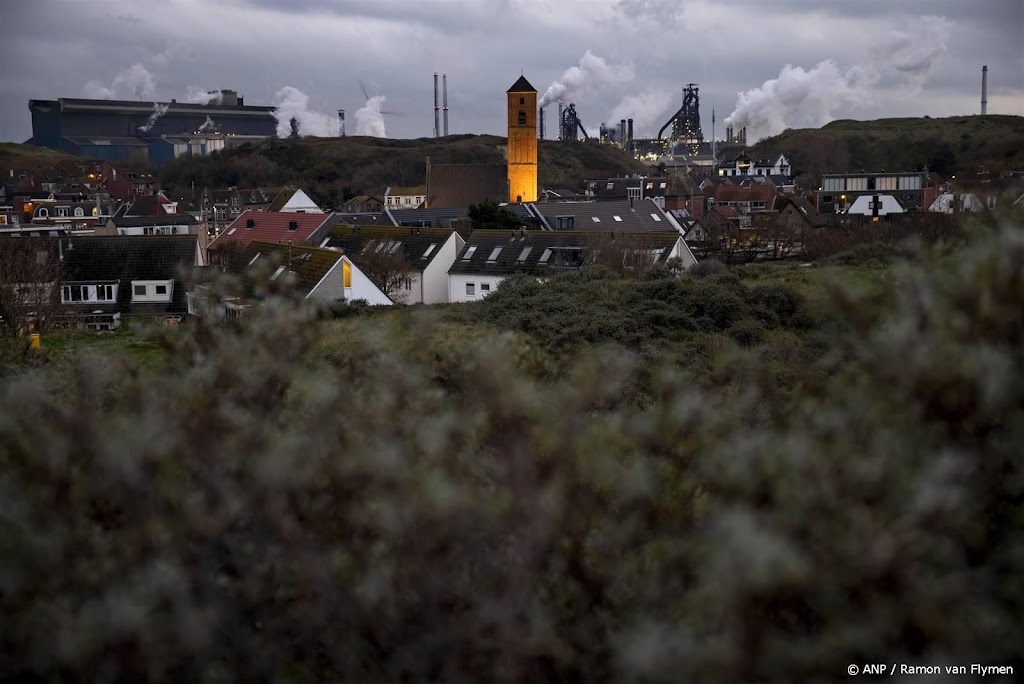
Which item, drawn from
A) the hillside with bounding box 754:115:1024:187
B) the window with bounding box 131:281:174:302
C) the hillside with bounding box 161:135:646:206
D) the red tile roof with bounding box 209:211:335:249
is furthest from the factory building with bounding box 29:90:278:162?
the window with bounding box 131:281:174:302

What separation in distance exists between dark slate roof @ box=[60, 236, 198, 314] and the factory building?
357ft

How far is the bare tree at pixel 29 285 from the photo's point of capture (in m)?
19.0

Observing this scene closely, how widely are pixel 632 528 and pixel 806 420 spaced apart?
3.09ft

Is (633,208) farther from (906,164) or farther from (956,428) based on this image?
(906,164)

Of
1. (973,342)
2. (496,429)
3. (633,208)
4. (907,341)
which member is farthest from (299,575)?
(633,208)

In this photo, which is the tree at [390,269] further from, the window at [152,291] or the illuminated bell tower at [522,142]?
the illuminated bell tower at [522,142]

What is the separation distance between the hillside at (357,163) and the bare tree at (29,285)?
247 feet

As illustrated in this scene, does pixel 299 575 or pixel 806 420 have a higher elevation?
pixel 806 420

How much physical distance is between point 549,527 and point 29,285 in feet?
75.5

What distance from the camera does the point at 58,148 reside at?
136 m

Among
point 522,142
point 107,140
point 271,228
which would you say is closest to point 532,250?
point 271,228

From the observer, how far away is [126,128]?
141 metres

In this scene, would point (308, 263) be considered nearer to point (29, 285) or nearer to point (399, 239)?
point (29, 285)

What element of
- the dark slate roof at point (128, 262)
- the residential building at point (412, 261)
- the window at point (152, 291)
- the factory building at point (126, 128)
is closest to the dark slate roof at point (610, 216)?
the residential building at point (412, 261)
